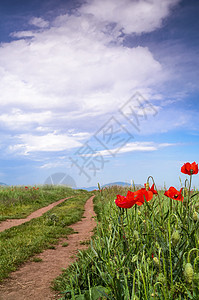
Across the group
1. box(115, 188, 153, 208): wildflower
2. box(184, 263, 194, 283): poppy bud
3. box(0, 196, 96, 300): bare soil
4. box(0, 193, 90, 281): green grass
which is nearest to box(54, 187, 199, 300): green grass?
box(184, 263, 194, 283): poppy bud

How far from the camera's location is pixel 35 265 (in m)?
5.22

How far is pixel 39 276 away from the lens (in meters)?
4.58

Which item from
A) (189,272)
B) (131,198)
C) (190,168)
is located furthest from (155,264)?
(190,168)

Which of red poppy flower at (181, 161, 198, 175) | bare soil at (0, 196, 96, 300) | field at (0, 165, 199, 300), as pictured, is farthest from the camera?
bare soil at (0, 196, 96, 300)

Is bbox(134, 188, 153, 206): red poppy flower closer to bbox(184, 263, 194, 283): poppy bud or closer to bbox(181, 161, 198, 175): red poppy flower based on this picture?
bbox(181, 161, 198, 175): red poppy flower

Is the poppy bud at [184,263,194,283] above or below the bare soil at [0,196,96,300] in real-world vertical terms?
above

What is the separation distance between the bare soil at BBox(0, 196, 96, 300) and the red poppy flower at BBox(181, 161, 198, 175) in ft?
8.41

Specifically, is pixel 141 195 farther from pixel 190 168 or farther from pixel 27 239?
pixel 27 239

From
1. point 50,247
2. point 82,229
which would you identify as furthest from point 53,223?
point 50,247

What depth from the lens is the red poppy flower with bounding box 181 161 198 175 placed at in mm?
2408

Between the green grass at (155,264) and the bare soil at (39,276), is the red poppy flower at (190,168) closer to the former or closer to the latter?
the green grass at (155,264)

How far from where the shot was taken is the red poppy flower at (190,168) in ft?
7.90

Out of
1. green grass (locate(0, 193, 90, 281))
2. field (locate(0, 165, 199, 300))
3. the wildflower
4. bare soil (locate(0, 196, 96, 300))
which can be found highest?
the wildflower

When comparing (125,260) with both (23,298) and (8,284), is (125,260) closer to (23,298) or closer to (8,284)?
(23,298)
